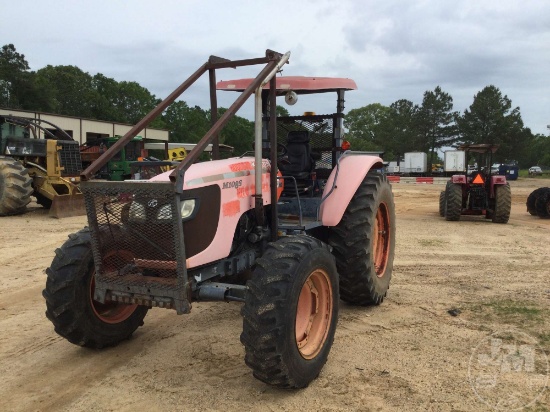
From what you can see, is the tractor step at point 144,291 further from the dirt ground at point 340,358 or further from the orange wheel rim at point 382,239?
the orange wheel rim at point 382,239

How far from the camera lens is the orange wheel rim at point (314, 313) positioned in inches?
144

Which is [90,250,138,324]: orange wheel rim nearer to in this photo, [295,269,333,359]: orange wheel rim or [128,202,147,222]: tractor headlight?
[128,202,147,222]: tractor headlight

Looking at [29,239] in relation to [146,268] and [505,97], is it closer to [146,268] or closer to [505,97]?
[146,268]

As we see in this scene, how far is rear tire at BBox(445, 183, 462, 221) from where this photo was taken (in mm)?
12500

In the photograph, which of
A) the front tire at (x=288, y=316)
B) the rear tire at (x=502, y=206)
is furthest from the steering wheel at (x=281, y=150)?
the rear tire at (x=502, y=206)

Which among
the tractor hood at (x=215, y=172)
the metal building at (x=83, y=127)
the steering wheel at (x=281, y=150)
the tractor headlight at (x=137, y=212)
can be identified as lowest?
the tractor headlight at (x=137, y=212)

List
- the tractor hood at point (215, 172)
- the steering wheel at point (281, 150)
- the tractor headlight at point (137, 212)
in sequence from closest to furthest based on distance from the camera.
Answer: the tractor headlight at point (137, 212), the tractor hood at point (215, 172), the steering wheel at point (281, 150)

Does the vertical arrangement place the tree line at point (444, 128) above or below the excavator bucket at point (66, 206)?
above

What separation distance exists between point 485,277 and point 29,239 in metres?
7.76

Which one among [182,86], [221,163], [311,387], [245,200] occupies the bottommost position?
[311,387]

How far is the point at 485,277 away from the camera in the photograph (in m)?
6.59

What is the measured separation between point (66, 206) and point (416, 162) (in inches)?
1559

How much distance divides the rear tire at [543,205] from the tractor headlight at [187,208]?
42.2ft

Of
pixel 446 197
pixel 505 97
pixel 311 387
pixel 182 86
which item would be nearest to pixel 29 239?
pixel 182 86
